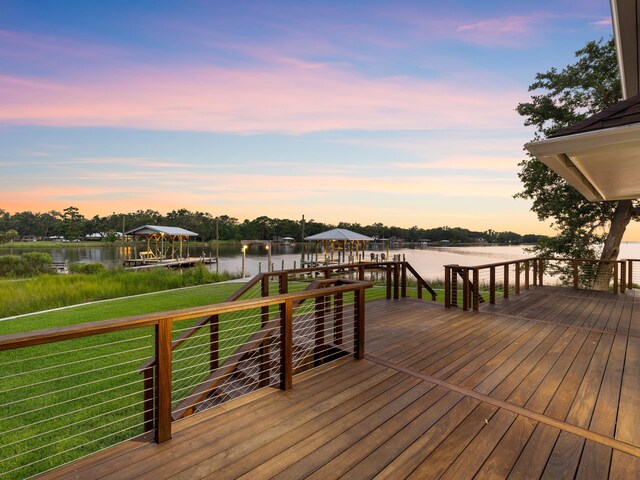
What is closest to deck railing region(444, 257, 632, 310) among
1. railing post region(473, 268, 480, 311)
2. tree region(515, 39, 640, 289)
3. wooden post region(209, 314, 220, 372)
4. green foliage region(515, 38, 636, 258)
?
railing post region(473, 268, 480, 311)

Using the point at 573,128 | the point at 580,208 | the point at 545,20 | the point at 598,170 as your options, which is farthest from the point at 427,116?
the point at 573,128

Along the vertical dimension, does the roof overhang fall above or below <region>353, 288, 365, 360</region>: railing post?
above

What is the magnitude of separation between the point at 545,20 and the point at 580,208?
242 inches

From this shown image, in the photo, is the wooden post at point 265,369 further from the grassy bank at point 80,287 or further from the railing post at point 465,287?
the grassy bank at point 80,287

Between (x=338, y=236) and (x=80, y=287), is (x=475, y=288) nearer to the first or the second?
(x=80, y=287)

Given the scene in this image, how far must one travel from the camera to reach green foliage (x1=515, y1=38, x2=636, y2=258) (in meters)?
10.4

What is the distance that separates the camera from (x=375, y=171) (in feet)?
65.0

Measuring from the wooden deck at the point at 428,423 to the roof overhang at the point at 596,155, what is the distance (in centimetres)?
221

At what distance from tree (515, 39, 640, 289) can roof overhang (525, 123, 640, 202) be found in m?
6.30

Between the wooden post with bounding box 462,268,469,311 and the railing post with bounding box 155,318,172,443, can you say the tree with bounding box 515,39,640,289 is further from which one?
the railing post with bounding box 155,318,172,443

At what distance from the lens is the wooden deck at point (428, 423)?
176 centimetres

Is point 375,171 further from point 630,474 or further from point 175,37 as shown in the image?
point 630,474

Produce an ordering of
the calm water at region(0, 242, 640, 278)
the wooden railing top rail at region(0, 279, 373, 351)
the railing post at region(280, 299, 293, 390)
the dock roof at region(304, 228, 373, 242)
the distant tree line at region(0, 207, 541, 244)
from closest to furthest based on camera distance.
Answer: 1. the wooden railing top rail at region(0, 279, 373, 351)
2. the railing post at region(280, 299, 293, 390)
3. the dock roof at region(304, 228, 373, 242)
4. the calm water at region(0, 242, 640, 278)
5. the distant tree line at region(0, 207, 541, 244)

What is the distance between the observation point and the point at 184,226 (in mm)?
65438
